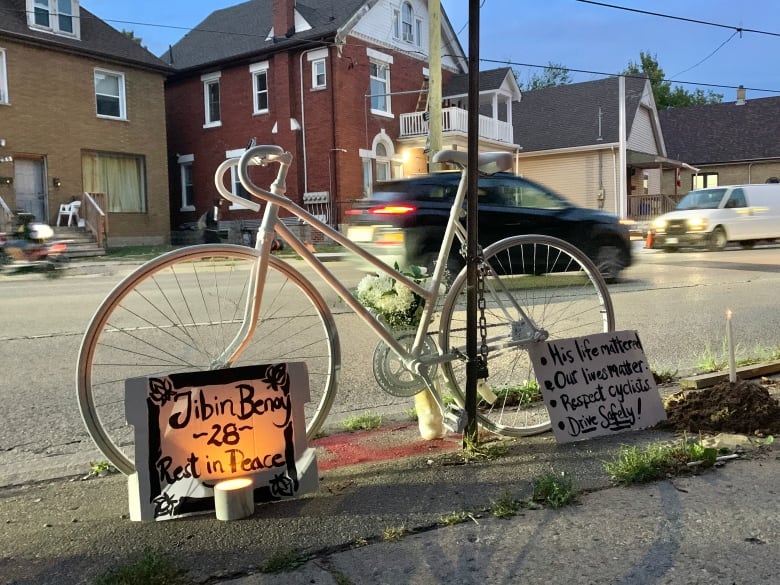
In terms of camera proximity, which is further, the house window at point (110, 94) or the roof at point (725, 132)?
the roof at point (725, 132)

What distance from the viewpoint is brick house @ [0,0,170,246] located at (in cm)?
2128

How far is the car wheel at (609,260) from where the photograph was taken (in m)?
11.0

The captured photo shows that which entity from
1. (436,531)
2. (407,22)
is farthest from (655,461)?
(407,22)

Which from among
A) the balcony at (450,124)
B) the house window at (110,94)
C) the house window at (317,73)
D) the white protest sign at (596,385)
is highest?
the house window at (317,73)

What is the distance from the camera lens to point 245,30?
27875 millimetres

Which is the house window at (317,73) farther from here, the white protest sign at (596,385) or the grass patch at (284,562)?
the grass patch at (284,562)

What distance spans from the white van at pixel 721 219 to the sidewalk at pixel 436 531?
17.8m

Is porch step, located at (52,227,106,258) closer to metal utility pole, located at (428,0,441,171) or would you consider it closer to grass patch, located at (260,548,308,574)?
metal utility pole, located at (428,0,441,171)

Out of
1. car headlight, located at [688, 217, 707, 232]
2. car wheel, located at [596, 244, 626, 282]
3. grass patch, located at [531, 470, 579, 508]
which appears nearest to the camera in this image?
grass patch, located at [531, 470, 579, 508]

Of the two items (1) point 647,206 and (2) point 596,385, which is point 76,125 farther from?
(1) point 647,206

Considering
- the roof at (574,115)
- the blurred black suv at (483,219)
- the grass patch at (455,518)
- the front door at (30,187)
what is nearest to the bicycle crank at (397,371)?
the grass patch at (455,518)

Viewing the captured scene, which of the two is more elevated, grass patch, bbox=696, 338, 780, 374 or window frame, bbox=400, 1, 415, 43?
window frame, bbox=400, 1, 415, 43

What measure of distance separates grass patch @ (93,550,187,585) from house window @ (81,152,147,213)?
909 inches

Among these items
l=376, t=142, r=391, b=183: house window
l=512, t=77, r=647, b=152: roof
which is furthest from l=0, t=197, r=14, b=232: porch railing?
l=512, t=77, r=647, b=152: roof
